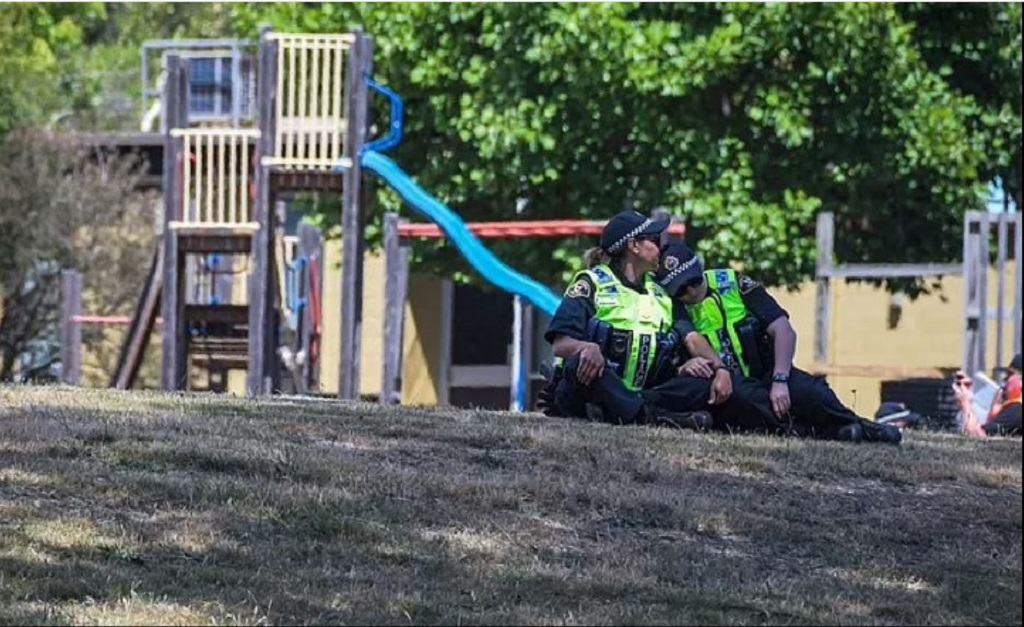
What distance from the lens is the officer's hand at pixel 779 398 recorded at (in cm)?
941

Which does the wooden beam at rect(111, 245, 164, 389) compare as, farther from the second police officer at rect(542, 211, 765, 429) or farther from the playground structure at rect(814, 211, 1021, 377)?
the second police officer at rect(542, 211, 765, 429)

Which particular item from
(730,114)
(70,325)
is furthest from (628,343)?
(70,325)

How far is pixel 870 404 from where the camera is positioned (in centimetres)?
2550

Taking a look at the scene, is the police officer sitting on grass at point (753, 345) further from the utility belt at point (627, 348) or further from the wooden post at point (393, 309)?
the wooden post at point (393, 309)

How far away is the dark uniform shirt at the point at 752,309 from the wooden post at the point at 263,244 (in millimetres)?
8284

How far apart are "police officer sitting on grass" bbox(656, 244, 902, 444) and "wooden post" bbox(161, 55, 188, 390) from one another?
29.2ft

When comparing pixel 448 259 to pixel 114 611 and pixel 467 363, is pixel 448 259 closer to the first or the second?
pixel 467 363

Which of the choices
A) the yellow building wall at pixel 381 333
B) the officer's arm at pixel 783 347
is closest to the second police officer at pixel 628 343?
the officer's arm at pixel 783 347

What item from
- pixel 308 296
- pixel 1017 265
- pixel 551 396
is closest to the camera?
pixel 551 396

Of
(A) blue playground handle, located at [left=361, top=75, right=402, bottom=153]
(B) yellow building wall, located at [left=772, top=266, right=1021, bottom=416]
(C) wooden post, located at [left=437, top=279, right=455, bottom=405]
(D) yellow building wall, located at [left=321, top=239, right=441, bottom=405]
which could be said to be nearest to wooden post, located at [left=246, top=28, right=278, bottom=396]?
(A) blue playground handle, located at [left=361, top=75, right=402, bottom=153]

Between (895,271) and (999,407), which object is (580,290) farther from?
(895,271)

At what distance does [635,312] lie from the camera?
9.66 metres

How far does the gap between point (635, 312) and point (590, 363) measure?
0.44m

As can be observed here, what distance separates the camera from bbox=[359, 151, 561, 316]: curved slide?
675 inches
